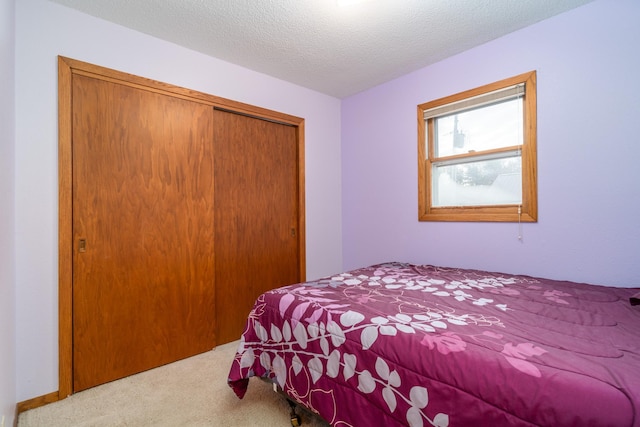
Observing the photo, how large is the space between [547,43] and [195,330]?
3380 mm

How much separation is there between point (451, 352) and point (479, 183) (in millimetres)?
1858

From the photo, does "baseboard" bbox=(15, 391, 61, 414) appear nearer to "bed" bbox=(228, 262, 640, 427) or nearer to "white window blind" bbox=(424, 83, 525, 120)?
"bed" bbox=(228, 262, 640, 427)

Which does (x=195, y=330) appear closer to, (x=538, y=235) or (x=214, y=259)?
(x=214, y=259)

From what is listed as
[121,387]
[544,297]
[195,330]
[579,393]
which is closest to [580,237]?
[544,297]

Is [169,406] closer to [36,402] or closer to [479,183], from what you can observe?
[36,402]

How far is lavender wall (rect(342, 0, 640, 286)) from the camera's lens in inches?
69.1

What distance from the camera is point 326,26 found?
6.75ft

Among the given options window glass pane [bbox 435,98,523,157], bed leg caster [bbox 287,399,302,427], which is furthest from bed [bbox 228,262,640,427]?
window glass pane [bbox 435,98,523,157]

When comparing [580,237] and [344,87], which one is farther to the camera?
[344,87]

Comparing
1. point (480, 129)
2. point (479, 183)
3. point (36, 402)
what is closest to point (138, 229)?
point (36, 402)

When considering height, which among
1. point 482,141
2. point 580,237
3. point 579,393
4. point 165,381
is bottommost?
point 165,381

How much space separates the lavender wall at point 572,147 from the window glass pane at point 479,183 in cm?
18

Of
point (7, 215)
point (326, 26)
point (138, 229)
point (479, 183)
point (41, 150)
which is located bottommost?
point (138, 229)

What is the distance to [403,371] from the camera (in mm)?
1036
